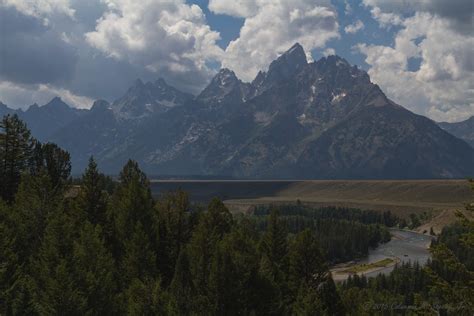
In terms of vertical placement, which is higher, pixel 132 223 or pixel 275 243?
pixel 132 223

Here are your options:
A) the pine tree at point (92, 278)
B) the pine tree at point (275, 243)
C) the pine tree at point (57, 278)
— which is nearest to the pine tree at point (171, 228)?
the pine tree at point (275, 243)

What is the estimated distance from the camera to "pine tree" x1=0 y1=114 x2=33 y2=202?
8300cm

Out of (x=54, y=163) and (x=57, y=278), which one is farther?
(x=54, y=163)

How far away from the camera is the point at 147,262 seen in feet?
187

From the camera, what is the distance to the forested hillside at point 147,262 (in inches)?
1641

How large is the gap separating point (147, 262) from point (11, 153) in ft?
137

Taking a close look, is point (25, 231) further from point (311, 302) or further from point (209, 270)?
point (311, 302)

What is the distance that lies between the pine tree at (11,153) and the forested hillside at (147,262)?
0.17 metres

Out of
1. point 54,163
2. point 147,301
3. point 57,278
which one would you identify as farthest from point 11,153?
point 147,301

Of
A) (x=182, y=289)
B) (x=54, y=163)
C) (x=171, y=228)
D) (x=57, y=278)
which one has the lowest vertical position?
→ (x=182, y=289)

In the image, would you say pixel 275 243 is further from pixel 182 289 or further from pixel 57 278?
pixel 57 278

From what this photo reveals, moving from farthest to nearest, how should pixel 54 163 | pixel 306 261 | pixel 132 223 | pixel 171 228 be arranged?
pixel 54 163, pixel 171 228, pixel 132 223, pixel 306 261

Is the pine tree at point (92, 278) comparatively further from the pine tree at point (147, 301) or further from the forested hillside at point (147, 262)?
the pine tree at point (147, 301)

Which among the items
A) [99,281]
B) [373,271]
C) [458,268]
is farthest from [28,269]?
[373,271]
